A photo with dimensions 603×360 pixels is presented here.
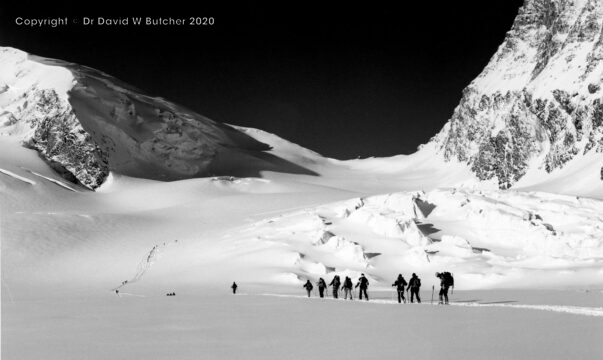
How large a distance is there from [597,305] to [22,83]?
16189cm

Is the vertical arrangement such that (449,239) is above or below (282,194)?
below

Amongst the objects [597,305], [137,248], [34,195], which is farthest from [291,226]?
[34,195]

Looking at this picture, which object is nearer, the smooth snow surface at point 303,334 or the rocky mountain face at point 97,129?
the smooth snow surface at point 303,334

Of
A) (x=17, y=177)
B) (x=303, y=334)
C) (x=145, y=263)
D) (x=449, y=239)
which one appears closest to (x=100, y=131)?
(x=17, y=177)

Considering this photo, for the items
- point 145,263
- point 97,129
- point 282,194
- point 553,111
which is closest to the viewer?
point 145,263

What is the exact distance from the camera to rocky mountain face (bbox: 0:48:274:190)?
443 ft

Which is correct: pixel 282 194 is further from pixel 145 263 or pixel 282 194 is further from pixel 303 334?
pixel 303 334

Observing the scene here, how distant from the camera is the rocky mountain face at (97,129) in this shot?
443 ft

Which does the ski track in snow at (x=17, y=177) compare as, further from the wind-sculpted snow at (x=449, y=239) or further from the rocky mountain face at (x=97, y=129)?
the wind-sculpted snow at (x=449, y=239)

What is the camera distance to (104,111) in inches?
6024

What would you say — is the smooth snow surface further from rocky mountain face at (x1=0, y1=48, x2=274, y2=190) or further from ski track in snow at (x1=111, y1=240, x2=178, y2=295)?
rocky mountain face at (x1=0, y1=48, x2=274, y2=190)

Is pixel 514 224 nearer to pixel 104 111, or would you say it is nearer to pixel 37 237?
pixel 37 237

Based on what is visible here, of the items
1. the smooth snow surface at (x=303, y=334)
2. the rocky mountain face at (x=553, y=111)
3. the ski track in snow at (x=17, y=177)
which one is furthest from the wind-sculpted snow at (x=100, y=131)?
the smooth snow surface at (x=303, y=334)

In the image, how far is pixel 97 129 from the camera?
14450cm
